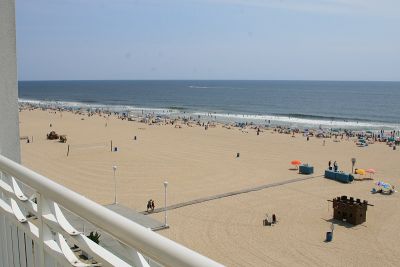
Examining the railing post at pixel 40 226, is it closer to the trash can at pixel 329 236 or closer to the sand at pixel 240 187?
the sand at pixel 240 187

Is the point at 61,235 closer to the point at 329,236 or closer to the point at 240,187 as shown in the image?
the point at 329,236

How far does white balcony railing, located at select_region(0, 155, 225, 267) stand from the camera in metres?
1.14

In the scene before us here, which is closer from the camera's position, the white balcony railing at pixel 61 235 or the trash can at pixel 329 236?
the white balcony railing at pixel 61 235

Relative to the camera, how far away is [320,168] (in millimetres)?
25641

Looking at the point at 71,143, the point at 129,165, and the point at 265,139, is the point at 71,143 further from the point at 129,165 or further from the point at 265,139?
the point at 265,139

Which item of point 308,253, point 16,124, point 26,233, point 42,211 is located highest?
point 16,124

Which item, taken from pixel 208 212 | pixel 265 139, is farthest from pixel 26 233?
pixel 265 139

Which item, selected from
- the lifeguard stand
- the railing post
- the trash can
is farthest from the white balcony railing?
the lifeguard stand

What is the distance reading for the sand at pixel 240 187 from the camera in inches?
503

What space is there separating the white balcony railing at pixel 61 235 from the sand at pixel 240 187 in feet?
32.6

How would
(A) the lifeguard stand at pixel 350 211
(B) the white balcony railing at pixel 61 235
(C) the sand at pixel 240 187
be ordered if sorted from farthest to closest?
(A) the lifeguard stand at pixel 350 211 < (C) the sand at pixel 240 187 < (B) the white balcony railing at pixel 61 235

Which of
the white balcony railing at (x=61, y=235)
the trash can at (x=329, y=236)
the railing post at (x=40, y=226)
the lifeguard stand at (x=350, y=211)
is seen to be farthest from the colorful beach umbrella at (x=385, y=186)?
the railing post at (x=40, y=226)

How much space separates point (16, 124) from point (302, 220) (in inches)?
550

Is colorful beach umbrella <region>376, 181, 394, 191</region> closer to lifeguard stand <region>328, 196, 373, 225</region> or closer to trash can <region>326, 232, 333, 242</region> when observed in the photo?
lifeguard stand <region>328, 196, 373, 225</region>
